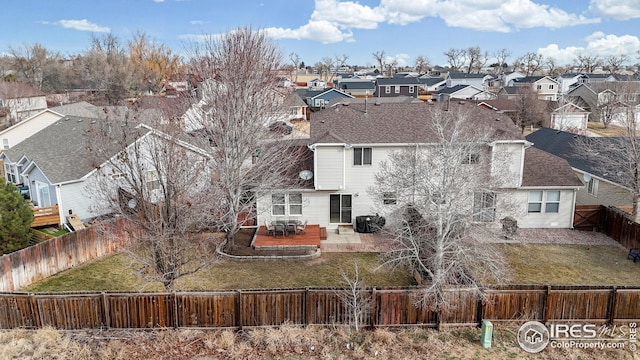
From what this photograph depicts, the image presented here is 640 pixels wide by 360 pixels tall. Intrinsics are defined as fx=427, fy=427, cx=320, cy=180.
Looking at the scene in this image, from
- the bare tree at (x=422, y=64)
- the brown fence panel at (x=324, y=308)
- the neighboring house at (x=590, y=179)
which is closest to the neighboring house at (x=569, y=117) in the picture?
the neighboring house at (x=590, y=179)

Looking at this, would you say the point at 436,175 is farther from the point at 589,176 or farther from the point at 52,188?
the point at 52,188

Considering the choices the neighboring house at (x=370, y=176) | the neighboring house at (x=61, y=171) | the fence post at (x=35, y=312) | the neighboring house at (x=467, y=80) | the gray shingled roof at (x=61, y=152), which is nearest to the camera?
the fence post at (x=35, y=312)

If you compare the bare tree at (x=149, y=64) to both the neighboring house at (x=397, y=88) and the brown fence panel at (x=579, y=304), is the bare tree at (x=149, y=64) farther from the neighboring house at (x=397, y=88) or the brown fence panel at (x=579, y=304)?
the brown fence panel at (x=579, y=304)

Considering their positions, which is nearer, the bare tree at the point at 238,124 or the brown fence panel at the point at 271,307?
the brown fence panel at the point at 271,307

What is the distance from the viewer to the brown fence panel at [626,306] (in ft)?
41.1

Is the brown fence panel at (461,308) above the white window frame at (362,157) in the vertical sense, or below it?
below

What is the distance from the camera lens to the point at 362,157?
21.1 m

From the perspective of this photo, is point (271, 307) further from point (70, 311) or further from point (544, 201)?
point (544, 201)

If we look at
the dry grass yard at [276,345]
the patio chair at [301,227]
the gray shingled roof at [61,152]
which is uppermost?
the gray shingled roof at [61,152]

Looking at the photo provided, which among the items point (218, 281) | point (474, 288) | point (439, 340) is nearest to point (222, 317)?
point (218, 281)

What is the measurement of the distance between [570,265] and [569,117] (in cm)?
4025

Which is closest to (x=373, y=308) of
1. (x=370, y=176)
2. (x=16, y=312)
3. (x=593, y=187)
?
(x=370, y=176)

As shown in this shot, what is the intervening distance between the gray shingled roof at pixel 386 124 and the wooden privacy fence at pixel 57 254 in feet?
33.2

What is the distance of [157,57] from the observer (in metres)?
89.2
